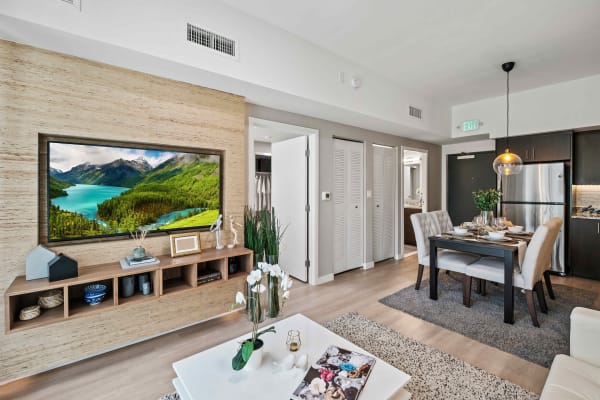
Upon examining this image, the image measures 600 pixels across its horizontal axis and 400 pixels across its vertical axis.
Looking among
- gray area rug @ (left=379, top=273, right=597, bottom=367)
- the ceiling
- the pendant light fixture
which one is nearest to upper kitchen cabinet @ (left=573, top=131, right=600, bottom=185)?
the ceiling

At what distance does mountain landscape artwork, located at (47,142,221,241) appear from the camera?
83.5 inches

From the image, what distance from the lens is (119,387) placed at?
1842 millimetres

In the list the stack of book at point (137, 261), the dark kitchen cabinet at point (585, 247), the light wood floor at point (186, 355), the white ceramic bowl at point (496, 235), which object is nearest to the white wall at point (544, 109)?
the dark kitchen cabinet at point (585, 247)

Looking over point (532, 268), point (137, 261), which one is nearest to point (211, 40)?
point (137, 261)

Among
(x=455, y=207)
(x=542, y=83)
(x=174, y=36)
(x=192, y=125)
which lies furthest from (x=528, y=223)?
(x=174, y=36)

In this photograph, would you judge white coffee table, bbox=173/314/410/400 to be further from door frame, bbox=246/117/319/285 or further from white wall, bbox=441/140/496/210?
white wall, bbox=441/140/496/210

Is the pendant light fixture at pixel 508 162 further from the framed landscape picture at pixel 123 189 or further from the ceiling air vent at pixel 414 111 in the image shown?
the framed landscape picture at pixel 123 189

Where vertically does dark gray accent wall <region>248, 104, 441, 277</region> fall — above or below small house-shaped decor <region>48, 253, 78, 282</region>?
above

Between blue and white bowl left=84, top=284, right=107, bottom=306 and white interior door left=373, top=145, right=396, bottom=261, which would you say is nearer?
blue and white bowl left=84, top=284, right=107, bottom=306

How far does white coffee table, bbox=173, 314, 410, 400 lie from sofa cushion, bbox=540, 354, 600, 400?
1.98 ft

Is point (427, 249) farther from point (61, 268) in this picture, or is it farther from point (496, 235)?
point (61, 268)

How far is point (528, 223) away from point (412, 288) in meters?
2.35

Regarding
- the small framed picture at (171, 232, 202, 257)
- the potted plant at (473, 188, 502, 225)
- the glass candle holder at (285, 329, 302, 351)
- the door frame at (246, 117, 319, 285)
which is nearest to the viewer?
the glass candle holder at (285, 329, 302, 351)

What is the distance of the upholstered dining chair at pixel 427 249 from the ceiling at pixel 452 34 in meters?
1.88
